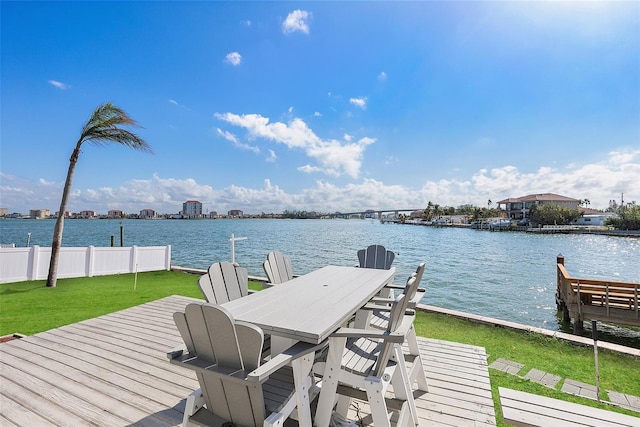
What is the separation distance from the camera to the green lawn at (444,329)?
309 centimetres

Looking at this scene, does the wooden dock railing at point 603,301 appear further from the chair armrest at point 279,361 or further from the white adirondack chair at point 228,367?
the white adirondack chair at point 228,367

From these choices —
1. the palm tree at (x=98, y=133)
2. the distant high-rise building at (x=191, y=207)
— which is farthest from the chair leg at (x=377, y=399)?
the distant high-rise building at (x=191, y=207)

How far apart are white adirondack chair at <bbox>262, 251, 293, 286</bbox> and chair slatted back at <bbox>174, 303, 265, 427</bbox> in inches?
83.2

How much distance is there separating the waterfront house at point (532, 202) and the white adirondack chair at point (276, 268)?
85.1m

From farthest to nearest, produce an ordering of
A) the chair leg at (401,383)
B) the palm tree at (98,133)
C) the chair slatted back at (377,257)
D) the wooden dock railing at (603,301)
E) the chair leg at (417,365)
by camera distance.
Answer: the palm tree at (98,133) < the wooden dock railing at (603,301) < the chair slatted back at (377,257) < the chair leg at (417,365) < the chair leg at (401,383)

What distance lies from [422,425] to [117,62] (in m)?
12.9

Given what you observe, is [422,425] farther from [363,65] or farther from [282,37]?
[363,65]

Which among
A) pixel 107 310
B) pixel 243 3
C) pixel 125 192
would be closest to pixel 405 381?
pixel 107 310

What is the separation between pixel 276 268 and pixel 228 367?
2.52 m

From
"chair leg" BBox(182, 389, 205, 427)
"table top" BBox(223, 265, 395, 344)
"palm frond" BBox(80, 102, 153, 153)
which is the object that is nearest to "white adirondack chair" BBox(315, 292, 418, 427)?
"table top" BBox(223, 265, 395, 344)

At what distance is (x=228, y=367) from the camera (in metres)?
1.38

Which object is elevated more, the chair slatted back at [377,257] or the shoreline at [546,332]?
the chair slatted back at [377,257]

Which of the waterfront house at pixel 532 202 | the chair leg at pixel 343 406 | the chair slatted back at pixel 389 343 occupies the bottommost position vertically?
the chair leg at pixel 343 406

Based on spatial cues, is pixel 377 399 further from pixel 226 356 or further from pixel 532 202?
pixel 532 202
